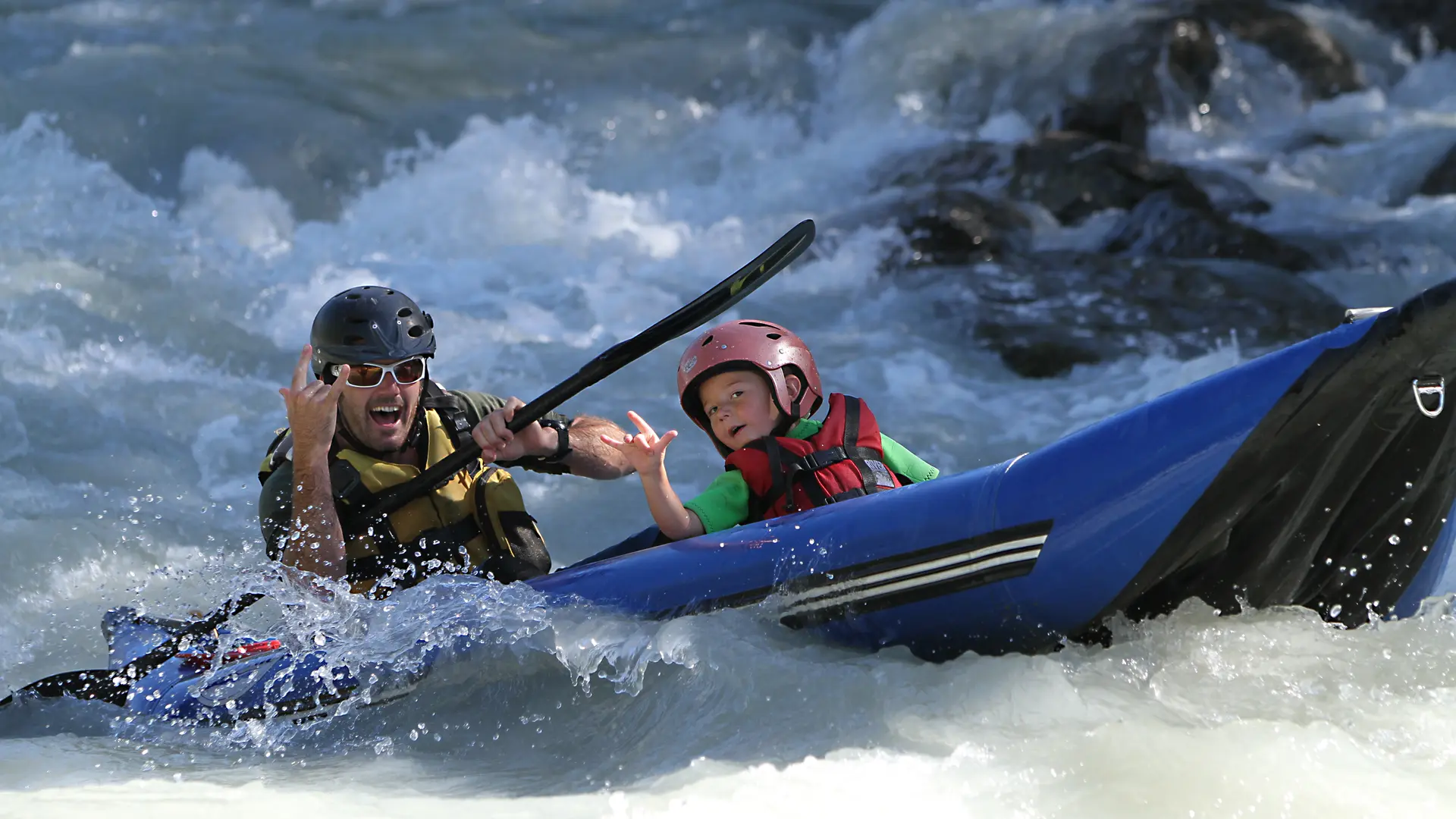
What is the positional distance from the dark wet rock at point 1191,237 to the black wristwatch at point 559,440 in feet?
20.9

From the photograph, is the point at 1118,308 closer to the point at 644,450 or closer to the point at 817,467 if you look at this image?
A: the point at 817,467

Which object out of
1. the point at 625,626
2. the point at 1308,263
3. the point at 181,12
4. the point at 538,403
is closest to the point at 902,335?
the point at 1308,263

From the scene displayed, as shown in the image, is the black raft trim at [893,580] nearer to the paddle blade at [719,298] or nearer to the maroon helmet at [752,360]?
the maroon helmet at [752,360]

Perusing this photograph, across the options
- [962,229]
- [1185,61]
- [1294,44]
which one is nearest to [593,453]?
[962,229]

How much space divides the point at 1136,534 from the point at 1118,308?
20.7 feet

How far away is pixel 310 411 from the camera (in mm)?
3889

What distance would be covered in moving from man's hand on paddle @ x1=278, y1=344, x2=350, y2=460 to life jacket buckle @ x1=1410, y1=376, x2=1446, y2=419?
2471 millimetres

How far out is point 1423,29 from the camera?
538 inches

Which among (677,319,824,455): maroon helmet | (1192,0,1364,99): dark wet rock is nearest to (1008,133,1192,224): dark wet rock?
(1192,0,1364,99): dark wet rock

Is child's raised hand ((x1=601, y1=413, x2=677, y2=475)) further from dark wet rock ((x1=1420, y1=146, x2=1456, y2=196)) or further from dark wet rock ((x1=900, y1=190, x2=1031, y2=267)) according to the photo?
dark wet rock ((x1=1420, y1=146, x2=1456, y2=196))

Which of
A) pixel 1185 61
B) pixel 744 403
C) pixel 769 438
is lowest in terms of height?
pixel 769 438

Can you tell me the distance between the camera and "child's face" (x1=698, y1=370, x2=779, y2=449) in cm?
396

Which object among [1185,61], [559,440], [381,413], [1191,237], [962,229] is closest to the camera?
[381,413]

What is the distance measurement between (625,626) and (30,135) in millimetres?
8420
